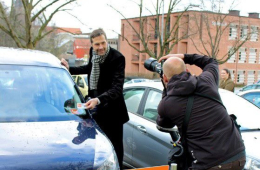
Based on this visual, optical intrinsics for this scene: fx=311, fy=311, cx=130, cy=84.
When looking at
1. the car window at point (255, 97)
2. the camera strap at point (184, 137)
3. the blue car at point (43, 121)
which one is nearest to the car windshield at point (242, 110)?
the camera strap at point (184, 137)

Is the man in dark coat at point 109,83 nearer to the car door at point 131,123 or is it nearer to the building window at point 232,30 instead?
the car door at point 131,123

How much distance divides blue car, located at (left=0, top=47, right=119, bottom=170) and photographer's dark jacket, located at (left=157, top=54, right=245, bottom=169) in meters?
0.68

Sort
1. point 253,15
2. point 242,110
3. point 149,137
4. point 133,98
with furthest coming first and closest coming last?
point 253,15
point 133,98
point 242,110
point 149,137

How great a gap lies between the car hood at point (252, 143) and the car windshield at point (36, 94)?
72.8 inches

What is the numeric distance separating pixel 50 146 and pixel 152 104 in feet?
7.38

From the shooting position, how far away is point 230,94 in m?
4.70

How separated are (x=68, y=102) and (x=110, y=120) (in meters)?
0.64

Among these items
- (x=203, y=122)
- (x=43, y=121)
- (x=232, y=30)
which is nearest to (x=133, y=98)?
(x=43, y=121)

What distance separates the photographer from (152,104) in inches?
178

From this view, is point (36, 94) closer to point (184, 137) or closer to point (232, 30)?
point (184, 137)

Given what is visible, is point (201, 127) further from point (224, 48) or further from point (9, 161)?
point (224, 48)

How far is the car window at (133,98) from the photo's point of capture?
15.9ft

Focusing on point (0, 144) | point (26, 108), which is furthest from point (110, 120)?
point (0, 144)

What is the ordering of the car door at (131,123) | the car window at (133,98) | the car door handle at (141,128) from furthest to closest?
the car window at (133,98)
the car door at (131,123)
the car door handle at (141,128)
